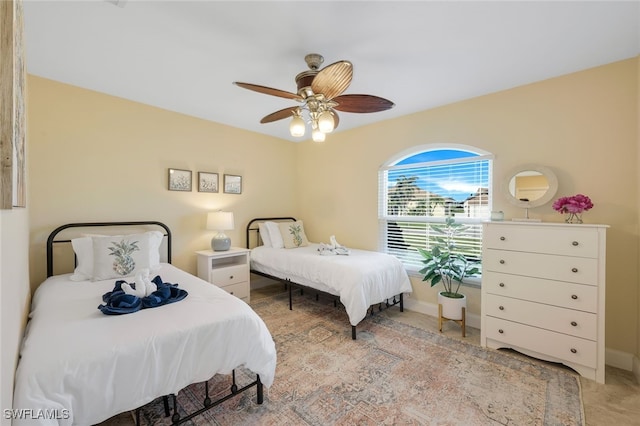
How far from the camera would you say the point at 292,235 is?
4.11 metres

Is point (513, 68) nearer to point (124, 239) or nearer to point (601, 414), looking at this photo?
point (601, 414)

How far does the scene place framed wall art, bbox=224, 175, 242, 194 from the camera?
4055 millimetres

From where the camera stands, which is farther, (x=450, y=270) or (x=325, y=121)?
(x=450, y=270)

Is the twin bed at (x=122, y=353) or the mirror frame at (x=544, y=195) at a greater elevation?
the mirror frame at (x=544, y=195)

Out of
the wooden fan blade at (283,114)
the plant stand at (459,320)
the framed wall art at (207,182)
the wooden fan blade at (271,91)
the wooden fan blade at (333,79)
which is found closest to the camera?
the wooden fan blade at (333,79)

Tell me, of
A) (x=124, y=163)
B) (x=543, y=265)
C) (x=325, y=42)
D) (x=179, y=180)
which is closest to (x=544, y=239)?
(x=543, y=265)

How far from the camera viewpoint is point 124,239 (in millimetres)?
2652

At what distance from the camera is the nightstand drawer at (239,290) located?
3516 mm

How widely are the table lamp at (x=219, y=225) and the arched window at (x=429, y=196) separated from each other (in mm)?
2108

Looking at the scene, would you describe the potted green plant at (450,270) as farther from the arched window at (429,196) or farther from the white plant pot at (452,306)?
the arched window at (429,196)

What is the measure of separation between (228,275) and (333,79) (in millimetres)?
2699

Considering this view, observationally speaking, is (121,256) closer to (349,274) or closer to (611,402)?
(349,274)

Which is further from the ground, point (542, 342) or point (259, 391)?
point (542, 342)

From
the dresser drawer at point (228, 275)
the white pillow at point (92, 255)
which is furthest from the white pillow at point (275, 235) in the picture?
the white pillow at point (92, 255)
